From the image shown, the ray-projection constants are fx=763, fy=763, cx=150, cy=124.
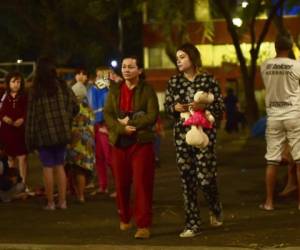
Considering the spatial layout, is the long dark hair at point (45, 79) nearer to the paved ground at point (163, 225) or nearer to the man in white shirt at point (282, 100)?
the paved ground at point (163, 225)

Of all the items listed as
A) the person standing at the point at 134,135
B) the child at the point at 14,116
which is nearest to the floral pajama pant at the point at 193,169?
the person standing at the point at 134,135

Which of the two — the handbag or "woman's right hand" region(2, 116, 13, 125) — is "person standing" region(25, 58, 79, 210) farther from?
the handbag

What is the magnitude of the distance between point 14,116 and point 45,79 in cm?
133

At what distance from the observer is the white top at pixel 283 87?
8.53 metres

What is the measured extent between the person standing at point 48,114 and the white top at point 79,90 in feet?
2.92

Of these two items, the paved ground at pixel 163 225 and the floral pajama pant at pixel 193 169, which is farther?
the floral pajama pant at pixel 193 169

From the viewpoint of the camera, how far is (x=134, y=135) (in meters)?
7.57

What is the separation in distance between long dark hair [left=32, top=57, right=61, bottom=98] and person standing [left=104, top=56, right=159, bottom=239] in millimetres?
1550

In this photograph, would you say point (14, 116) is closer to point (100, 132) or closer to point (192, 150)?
point (100, 132)

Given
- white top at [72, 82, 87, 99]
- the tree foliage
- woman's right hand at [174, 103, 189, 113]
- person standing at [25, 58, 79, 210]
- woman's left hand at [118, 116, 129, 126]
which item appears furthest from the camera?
the tree foliage

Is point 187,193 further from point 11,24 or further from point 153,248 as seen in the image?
point 11,24

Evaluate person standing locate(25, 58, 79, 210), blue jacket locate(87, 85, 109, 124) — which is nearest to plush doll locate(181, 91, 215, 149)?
person standing locate(25, 58, 79, 210)

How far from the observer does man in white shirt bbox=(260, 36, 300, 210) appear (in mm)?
8555

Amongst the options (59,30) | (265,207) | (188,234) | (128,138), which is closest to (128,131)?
(128,138)
